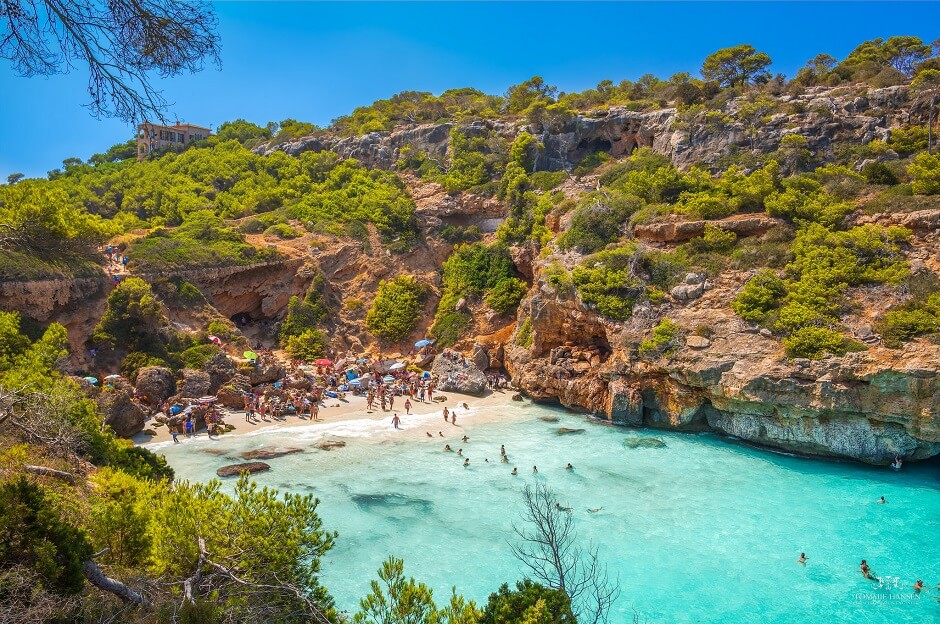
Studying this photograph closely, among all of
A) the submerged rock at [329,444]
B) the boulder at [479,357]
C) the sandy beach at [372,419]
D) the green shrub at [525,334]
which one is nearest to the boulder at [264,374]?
the sandy beach at [372,419]

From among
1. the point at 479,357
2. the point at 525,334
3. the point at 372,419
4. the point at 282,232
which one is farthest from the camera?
the point at 282,232

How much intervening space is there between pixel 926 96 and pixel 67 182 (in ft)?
220

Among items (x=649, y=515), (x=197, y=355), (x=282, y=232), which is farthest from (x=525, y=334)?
(x=282, y=232)

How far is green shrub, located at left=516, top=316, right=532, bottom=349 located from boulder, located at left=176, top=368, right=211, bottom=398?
54.6 feet

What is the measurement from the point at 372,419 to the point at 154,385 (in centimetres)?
1024

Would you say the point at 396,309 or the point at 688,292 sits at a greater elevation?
the point at 688,292

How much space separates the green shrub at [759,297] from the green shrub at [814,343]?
1936mm

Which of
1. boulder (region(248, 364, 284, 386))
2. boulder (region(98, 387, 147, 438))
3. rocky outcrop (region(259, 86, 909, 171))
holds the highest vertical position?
rocky outcrop (region(259, 86, 909, 171))

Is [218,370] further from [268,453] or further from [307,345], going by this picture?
[268,453]

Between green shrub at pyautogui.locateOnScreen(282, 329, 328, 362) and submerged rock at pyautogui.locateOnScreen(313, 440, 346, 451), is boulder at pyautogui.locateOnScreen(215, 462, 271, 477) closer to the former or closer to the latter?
submerged rock at pyautogui.locateOnScreen(313, 440, 346, 451)

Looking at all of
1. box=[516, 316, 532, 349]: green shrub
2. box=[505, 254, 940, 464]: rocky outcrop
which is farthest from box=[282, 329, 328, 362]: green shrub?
box=[505, 254, 940, 464]: rocky outcrop

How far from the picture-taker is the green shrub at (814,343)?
19766mm

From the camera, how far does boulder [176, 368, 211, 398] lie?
82.9 feet

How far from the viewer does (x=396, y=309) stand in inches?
1454
